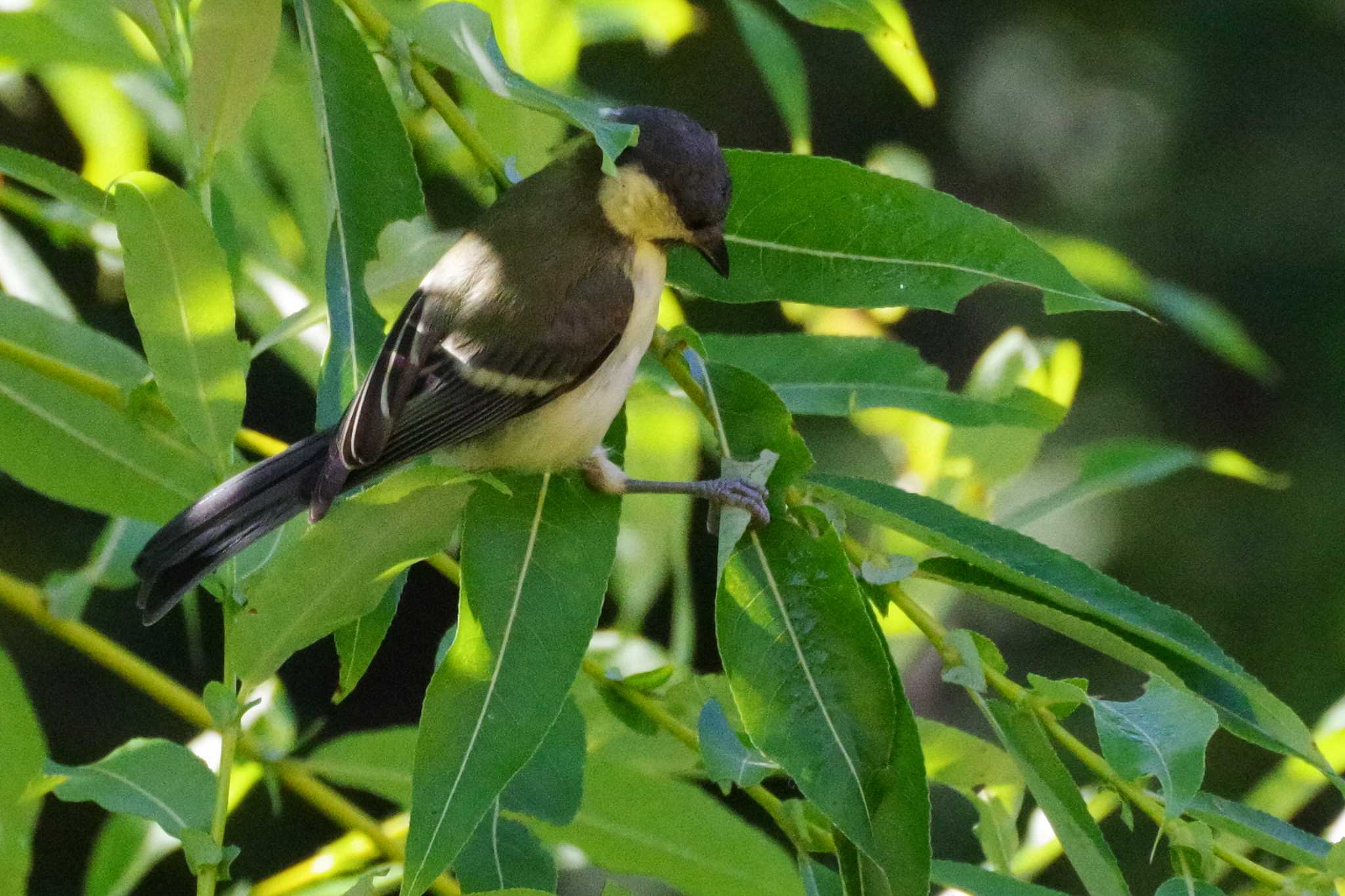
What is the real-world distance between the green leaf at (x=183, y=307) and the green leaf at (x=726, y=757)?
1.11 feet

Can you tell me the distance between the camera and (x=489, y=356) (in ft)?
3.60

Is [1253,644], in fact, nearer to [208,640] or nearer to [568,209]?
[208,640]

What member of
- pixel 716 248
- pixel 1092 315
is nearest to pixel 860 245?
pixel 716 248

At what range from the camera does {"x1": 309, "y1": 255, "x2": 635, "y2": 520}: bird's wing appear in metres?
1.06

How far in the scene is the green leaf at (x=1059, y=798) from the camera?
803 mm

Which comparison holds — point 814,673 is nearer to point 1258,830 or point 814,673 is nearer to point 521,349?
point 1258,830

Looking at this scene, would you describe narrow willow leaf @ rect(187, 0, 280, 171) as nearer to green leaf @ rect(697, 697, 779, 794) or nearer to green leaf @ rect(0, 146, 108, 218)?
green leaf @ rect(0, 146, 108, 218)

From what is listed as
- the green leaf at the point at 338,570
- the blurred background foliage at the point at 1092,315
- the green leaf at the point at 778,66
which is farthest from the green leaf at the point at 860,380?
the blurred background foliage at the point at 1092,315

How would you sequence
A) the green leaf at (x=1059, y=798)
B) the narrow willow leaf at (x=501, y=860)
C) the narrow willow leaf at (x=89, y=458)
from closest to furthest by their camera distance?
the green leaf at (x=1059, y=798) < the narrow willow leaf at (x=501, y=860) < the narrow willow leaf at (x=89, y=458)

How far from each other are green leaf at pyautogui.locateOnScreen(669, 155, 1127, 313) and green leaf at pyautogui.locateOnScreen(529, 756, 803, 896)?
0.38 m

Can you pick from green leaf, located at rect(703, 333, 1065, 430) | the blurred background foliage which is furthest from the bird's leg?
the blurred background foliage

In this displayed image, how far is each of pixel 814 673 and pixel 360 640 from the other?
11.2 inches

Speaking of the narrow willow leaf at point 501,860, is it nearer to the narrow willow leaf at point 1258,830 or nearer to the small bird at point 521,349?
the small bird at point 521,349

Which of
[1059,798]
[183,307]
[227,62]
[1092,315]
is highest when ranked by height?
[227,62]
